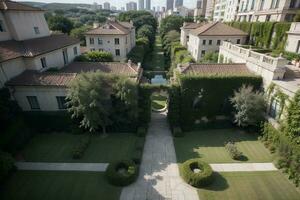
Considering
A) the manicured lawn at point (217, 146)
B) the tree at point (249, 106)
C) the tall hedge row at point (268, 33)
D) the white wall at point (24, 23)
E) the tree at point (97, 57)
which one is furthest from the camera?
the tree at point (97, 57)

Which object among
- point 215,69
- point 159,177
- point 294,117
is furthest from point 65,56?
point 294,117

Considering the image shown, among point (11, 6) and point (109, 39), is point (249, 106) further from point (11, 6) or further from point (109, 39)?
point (109, 39)

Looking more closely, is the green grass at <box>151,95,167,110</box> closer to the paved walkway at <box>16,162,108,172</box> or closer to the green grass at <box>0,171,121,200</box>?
the paved walkway at <box>16,162,108,172</box>

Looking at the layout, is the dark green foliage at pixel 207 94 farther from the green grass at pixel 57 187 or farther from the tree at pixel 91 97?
the green grass at pixel 57 187

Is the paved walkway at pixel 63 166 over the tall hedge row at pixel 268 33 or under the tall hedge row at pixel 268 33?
under

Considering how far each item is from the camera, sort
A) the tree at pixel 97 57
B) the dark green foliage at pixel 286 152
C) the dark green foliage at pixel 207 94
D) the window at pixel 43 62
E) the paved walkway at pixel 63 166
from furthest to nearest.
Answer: the tree at pixel 97 57 < the window at pixel 43 62 < the dark green foliage at pixel 207 94 < the paved walkway at pixel 63 166 < the dark green foliage at pixel 286 152

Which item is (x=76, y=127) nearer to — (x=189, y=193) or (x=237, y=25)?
(x=189, y=193)

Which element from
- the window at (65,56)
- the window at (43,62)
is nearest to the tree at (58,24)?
Answer: the window at (65,56)
